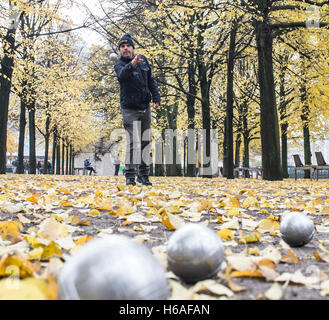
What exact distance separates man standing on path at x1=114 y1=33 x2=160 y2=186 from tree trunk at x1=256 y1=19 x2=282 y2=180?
554 cm

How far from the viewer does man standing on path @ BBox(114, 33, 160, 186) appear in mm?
5664

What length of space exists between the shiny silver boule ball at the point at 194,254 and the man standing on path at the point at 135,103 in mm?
4458

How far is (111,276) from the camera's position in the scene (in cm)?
89

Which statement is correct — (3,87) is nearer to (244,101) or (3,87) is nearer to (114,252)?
(114,252)

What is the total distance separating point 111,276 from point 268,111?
1049 cm

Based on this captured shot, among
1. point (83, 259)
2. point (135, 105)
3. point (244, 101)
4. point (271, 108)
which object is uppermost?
point (244, 101)

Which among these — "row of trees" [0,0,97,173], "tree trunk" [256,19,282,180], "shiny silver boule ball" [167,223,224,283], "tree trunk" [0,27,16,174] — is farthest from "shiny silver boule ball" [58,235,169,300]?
"tree trunk" [0,27,16,174]

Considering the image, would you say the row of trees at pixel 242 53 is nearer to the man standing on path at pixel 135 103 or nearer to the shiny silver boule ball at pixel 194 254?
the man standing on path at pixel 135 103

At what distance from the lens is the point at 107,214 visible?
3141mm

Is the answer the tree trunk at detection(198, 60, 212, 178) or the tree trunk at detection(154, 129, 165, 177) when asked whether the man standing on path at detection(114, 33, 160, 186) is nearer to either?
the tree trunk at detection(198, 60, 212, 178)

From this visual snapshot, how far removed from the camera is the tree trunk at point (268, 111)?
10.4 meters

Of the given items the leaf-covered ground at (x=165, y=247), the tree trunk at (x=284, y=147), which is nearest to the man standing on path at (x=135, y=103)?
the leaf-covered ground at (x=165, y=247)
